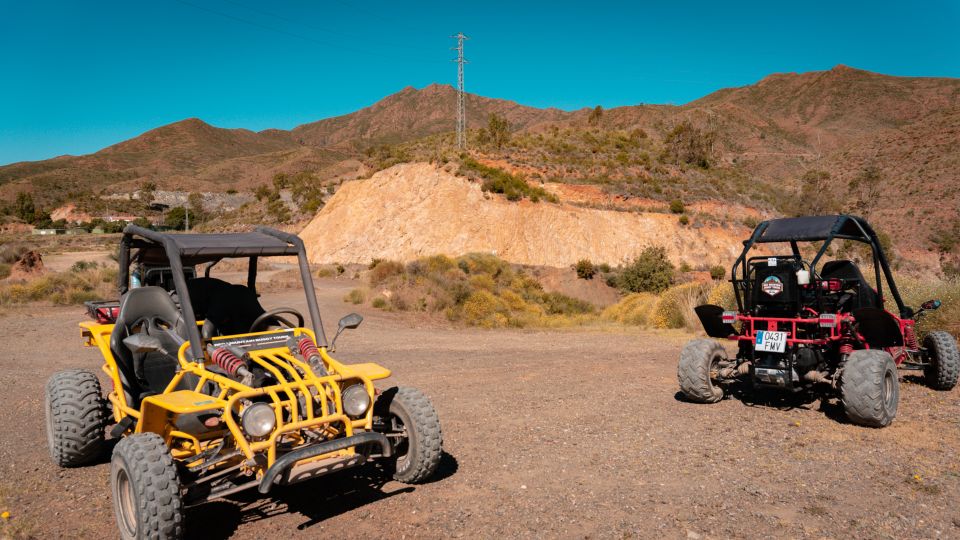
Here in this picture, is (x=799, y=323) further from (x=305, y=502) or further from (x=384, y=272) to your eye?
(x=384, y=272)

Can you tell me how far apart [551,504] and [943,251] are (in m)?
47.9

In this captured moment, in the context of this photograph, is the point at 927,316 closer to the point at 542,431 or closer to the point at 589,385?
the point at 589,385

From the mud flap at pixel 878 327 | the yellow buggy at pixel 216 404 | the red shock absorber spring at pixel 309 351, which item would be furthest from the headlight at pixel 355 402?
the mud flap at pixel 878 327

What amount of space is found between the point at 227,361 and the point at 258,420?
86cm

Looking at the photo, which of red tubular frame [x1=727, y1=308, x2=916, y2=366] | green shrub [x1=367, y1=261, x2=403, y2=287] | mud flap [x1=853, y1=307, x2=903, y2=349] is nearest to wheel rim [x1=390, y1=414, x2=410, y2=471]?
red tubular frame [x1=727, y1=308, x2=916, y2=366]

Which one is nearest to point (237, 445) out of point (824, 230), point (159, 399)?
point (159, 399)

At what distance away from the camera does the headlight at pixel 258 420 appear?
13.2 feet

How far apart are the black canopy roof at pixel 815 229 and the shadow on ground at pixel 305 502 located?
518 cm

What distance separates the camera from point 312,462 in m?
4.14

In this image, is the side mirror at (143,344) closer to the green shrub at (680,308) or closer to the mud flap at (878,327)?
the mud flap at (878,327)

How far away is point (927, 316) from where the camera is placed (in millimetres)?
11859

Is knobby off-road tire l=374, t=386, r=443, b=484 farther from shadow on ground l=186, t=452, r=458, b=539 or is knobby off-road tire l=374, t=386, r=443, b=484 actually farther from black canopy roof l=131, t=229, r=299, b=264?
black canopy roof l=131, t=229, r=299, b=264

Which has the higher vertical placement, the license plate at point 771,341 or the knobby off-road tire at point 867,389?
the license plate at point 771,341

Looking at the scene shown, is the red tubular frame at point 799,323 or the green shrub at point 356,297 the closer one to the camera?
the red tubular frame at point 799,323
